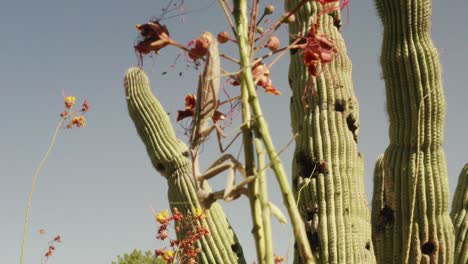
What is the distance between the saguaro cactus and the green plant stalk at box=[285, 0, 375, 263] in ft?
1.35

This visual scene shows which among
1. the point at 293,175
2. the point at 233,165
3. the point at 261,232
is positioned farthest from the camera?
the point at 293,175

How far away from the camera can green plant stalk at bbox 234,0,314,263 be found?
0.73 m

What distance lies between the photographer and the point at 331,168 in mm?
4145

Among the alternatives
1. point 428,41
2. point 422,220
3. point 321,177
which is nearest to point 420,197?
point 422,220

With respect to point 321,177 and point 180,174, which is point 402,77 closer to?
point 321,177

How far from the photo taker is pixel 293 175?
443 cm

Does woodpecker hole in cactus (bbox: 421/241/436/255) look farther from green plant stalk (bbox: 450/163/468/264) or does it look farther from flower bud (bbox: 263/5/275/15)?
flower bud (bbox: 263/5/275/15)

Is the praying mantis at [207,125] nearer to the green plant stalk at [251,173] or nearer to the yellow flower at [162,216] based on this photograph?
the green plant stalk at [251,173]

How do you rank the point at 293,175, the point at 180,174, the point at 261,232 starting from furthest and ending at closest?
the point at 180,174, the point at 293,175, the point at 261,232

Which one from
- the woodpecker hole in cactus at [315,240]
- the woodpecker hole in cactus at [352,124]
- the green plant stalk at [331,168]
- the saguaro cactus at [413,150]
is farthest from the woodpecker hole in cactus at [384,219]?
the woodpecker hole in cactus at [315,240]

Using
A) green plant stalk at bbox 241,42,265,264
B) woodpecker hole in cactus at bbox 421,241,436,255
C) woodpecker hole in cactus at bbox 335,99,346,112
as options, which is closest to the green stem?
green plant stalk at bbox 241,42,265,264

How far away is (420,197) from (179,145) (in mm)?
1898

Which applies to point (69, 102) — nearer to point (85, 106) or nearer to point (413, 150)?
point (85, 106)

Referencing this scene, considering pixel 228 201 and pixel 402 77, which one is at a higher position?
pixel 402 77
